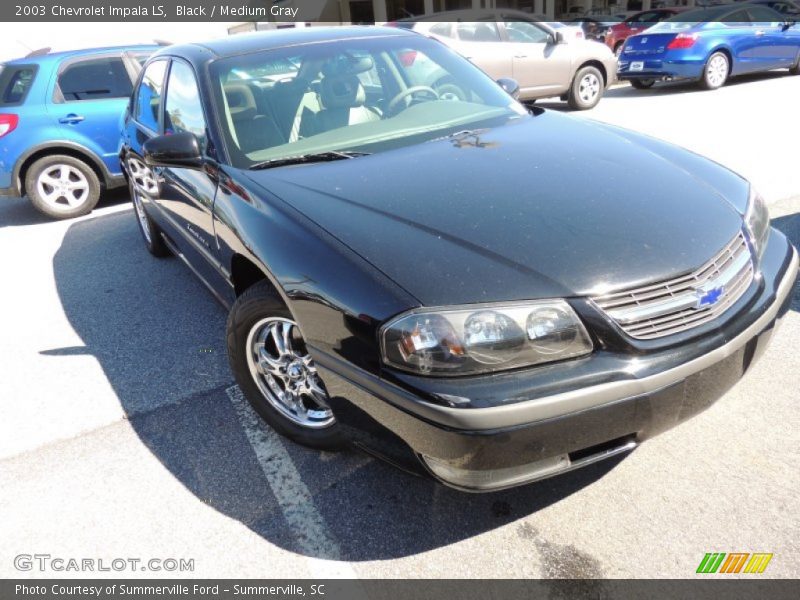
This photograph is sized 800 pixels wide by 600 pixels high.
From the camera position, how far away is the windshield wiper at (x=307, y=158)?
263 cm

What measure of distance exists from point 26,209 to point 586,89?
8552mm

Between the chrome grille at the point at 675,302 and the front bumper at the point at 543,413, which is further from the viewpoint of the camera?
the chrome grille at the point at 675,302

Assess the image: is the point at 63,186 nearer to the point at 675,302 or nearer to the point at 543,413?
the point at 543,413

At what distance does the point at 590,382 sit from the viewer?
173 centimetres

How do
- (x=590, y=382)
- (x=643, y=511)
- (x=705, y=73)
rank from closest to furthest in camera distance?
1. (x=590, y=382)
2. (x=643, y=511)
3. (x=705, y=73)

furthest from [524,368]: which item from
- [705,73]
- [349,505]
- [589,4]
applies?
[589,4]

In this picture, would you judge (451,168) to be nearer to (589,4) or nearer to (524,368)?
(524,368)

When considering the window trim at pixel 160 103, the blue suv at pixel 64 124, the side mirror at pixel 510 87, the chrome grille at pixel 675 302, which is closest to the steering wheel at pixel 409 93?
the side mirror at pixel 510 87

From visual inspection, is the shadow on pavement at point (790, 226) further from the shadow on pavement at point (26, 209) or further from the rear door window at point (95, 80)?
the shadow on pavement at point (26, 209)

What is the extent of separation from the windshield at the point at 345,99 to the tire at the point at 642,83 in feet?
29.8

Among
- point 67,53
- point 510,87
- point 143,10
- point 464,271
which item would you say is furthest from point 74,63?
point 143,10

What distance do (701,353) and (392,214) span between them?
1105 mm

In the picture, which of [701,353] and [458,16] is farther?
[458,16]

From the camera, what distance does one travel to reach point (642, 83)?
11586mm
